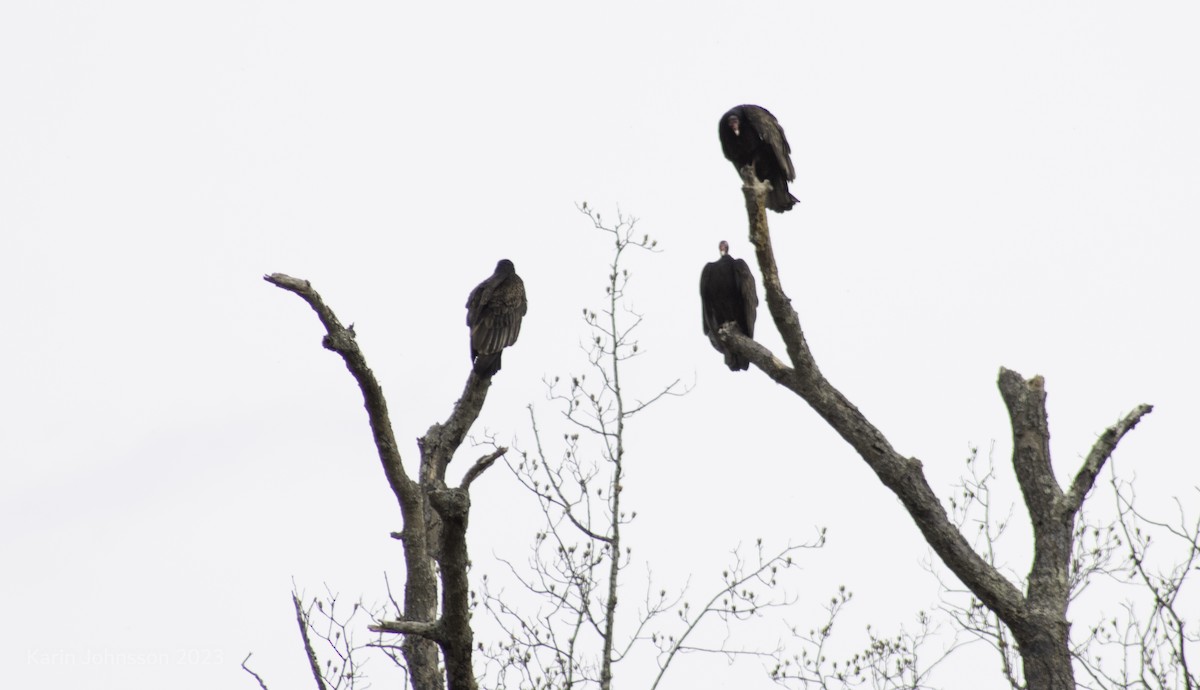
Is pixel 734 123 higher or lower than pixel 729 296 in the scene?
higher

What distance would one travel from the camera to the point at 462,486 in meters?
3.47

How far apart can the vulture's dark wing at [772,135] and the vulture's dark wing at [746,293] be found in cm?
70

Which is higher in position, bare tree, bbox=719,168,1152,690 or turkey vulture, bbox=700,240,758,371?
turkey vulture, bbox=700,240,758,371

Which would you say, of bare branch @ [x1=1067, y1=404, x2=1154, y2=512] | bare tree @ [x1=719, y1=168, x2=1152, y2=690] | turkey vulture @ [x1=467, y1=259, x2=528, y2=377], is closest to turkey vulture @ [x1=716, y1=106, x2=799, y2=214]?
turkey vulture @ [x1=467, y1=259, x2=528, y2=377]

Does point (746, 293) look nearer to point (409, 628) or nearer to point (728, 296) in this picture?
point (728, 296)

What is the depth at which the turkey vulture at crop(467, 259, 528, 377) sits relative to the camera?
5.95 m

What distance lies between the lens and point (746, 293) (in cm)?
671

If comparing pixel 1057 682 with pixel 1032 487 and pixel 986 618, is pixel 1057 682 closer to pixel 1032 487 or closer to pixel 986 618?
pixel 1032 487

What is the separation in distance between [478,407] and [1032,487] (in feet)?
7.65

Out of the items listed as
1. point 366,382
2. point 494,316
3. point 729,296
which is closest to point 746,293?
point 729,296

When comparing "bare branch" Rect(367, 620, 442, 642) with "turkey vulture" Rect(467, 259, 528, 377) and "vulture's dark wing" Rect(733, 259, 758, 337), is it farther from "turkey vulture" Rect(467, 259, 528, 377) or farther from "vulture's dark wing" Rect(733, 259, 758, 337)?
"vulture's dark wing" Rect(733, 259, 758, 337)

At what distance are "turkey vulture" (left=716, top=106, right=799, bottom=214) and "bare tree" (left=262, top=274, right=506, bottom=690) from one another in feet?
5.40

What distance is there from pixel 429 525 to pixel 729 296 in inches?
89.9

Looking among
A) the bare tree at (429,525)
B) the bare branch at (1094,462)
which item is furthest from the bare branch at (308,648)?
the bare branch at (1094,462)
